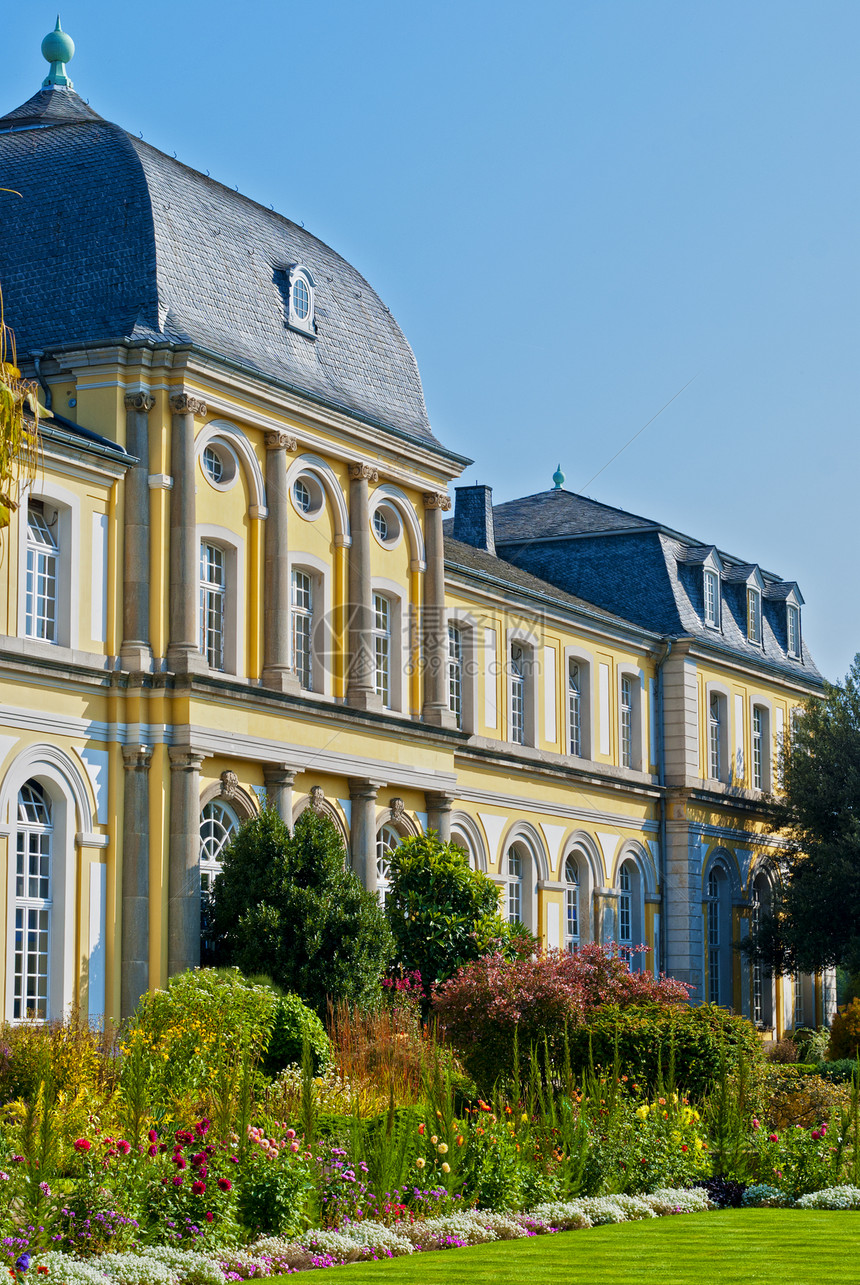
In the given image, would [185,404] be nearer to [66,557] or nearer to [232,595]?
[66,557]

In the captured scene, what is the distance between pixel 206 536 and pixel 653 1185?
14.2 metres

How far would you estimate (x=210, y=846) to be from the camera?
28562 mm

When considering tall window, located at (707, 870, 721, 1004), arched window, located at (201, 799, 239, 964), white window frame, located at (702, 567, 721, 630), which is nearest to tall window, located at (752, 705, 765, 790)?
white window frame, located at (702, 567, 721, 630)

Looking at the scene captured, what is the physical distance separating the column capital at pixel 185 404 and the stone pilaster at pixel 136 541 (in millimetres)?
322

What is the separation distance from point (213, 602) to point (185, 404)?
10.7ft

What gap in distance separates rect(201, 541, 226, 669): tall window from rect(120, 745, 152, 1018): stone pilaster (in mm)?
2363

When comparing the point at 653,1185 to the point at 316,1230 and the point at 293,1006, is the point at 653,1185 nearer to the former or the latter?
the point at 316,1230

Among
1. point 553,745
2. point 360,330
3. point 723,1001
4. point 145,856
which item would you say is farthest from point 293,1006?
point 723,1001

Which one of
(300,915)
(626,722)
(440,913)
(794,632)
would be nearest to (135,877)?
(300,915)

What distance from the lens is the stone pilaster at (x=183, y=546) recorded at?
89.6 ft

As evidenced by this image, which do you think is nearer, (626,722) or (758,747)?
(626,722)

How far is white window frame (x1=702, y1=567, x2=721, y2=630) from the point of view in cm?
4912

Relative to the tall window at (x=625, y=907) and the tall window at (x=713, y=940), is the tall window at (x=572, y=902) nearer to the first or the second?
the tall window at (x=625, y=907)

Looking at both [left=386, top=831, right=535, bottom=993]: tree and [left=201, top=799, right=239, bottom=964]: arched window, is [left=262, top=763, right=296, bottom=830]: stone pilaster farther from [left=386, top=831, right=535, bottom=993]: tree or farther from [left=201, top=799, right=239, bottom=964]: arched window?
[left=386, top=831, right=535, bottom=993]: tree
